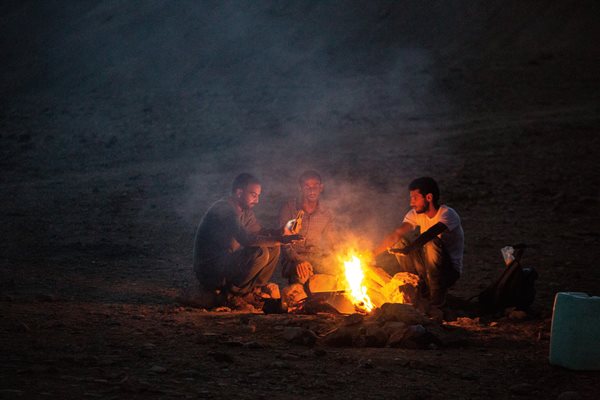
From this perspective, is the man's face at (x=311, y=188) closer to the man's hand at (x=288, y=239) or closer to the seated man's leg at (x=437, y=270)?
the man's hand at (x=288, y=239)

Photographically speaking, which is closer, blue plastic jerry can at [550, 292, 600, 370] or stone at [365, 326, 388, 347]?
blue plastic jerry can at [550, 292, 600, 370]

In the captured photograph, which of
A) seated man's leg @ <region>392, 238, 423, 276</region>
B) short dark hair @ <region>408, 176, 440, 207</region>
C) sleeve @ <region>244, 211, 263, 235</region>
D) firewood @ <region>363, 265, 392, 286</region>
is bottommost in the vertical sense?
firewood @ <region>363, 265, 392, 286</region>

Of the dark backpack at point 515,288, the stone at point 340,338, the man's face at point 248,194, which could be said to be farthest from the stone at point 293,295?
the dark backpack at point 515,288

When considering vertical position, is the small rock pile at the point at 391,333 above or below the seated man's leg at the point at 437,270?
below

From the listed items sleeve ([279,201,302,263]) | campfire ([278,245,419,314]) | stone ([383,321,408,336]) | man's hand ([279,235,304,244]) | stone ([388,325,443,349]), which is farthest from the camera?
sleeve ([279,201,302,263])

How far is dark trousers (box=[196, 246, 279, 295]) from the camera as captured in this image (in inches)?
237

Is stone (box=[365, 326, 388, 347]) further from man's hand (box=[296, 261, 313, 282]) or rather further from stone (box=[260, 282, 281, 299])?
stone (box=[260, 282, 281, 299])

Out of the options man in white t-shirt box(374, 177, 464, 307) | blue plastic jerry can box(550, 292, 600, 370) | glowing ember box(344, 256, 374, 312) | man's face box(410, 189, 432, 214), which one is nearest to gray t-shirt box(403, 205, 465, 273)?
man in white t-shirt box(374, 177, 464, 307)

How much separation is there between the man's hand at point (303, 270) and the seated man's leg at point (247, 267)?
0.30m

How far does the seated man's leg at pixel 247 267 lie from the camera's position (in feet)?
19.7

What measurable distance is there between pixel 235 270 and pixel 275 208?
16.9 feet

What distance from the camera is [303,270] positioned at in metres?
6.25

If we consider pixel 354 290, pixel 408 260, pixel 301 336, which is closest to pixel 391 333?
pixel 301 336

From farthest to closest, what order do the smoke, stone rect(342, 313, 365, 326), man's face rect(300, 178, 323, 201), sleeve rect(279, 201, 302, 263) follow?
the smoke, man's face rect(300, 178, 323, 201), sleeve rect(279, 201, 302, 263), stone rect(342, 313, 365, 326)
